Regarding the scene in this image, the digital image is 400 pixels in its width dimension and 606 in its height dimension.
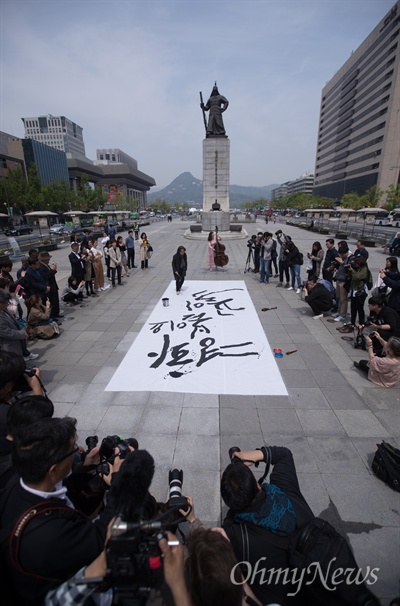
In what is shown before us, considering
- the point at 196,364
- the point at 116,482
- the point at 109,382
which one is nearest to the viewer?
the point at 116,482

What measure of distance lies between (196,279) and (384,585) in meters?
10.8

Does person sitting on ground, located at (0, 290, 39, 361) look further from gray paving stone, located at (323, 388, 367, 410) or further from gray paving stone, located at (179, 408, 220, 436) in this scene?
gray paving stone, located at (323, 388, 367, 410)

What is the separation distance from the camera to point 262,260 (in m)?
11.7

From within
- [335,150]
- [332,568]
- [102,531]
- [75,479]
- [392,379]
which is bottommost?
[392,379]

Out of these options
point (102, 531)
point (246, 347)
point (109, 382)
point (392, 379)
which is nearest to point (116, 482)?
point (102, 531)

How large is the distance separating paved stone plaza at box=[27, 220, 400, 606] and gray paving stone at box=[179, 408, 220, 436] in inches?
0.6

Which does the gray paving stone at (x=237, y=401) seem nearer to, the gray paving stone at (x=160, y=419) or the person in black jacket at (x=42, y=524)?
the gray paving stone at (x=160, y=419)

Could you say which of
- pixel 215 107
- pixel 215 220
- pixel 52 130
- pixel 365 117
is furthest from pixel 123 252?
pixel 52 130

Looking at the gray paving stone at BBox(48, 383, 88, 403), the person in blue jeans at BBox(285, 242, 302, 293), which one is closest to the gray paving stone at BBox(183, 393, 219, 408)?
the gray paving stone at BBox(48, 383, 88, 403)

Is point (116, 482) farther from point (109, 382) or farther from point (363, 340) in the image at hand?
point (363, 340)

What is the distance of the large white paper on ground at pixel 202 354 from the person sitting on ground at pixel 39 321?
2.01 m

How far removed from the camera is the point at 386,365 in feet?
16.4

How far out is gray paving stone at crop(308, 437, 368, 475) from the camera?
362 centimetres

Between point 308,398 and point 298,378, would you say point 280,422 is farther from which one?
point 298,378
